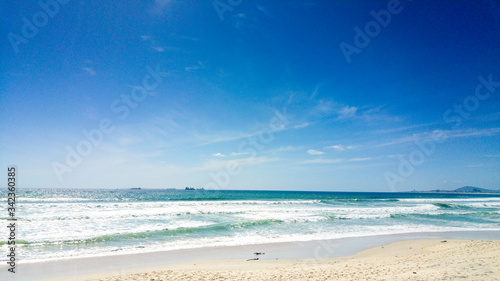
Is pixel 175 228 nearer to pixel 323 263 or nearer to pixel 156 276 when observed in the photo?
pixel 156 276

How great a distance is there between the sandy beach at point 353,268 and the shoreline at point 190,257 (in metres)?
0.50

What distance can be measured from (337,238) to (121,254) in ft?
33.6

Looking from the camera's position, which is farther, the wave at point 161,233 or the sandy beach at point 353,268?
the wave at point 161,233

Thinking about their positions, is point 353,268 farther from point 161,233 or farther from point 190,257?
point 161,233

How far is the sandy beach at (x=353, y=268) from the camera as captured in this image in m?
7.01

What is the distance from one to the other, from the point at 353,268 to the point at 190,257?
5.81m

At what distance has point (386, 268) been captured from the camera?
7945 millimetres

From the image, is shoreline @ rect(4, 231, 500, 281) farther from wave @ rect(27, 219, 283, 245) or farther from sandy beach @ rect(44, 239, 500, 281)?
wave @ rect(27, 219, 283, 245)

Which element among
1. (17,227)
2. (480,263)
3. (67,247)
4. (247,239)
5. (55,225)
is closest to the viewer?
(480,263)

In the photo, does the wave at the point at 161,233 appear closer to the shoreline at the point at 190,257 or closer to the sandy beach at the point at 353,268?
the shoreline at the point at 190,257

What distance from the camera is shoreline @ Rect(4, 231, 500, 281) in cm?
823

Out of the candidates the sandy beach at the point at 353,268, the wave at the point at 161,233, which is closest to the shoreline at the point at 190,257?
the sandy beach at the point at 353,268

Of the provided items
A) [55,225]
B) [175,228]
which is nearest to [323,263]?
[175,228]

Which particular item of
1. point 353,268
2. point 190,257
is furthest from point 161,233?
point 353,268
